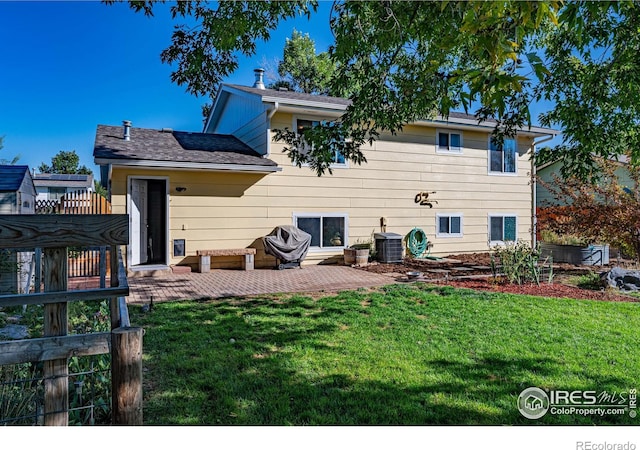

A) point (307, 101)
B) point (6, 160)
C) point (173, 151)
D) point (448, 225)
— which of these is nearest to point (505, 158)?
point (448, 225)

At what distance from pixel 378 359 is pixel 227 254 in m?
6.67

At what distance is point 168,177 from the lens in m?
9.36

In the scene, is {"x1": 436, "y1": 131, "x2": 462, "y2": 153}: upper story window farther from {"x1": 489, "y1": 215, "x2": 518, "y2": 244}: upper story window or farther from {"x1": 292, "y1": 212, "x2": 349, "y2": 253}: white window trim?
{"x1": 292, "y1": 212, "x2": 349, "y2": 253}: white window trim

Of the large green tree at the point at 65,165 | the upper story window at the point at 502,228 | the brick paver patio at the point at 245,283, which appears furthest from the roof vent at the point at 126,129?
the large green tree at the point at 65,165

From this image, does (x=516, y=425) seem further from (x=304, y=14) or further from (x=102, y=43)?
(x=102, y=43)

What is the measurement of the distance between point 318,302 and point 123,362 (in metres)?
4.63

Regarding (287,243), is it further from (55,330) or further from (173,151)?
(55,330)

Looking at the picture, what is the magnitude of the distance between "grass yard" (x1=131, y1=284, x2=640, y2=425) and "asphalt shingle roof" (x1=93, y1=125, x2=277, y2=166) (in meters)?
4.45

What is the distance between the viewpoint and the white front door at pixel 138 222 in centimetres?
928

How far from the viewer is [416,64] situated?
5.92 m

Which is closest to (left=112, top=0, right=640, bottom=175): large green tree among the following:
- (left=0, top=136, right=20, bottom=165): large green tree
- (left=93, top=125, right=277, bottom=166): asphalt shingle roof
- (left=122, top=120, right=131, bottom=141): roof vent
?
(left=93, top=125, right=277, bottom=166): asphalt shingle roof

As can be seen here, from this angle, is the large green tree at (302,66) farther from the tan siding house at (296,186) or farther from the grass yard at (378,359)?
the grass yard at (378,359)

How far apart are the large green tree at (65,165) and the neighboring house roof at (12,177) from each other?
3735 cm

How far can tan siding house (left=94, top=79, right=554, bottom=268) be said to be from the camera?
31.0 feet
